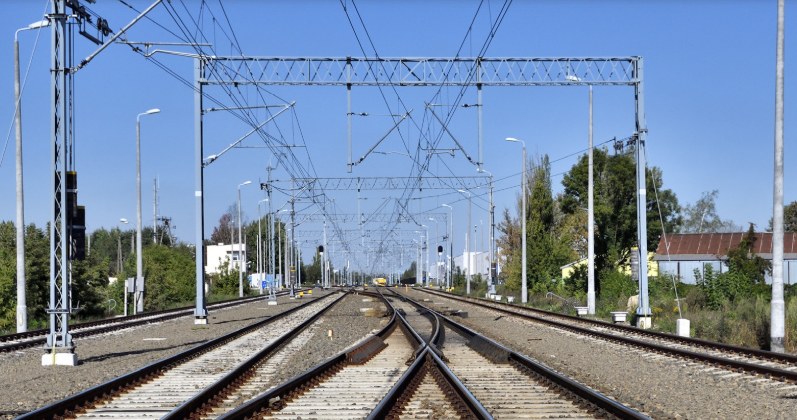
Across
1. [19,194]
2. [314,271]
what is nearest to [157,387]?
[19,194]

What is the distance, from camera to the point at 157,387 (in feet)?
51.1

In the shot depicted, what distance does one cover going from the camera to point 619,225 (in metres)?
70.2

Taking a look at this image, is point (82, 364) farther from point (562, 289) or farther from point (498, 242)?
point (498, 242)

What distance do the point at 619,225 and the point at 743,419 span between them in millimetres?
59055

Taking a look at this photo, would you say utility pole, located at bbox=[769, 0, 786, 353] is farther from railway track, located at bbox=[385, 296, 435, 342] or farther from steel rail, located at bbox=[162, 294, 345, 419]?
steel rail, located at bbox=[162, 294, 345, 419]

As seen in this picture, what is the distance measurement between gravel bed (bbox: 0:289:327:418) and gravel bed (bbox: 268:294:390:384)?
119 inches

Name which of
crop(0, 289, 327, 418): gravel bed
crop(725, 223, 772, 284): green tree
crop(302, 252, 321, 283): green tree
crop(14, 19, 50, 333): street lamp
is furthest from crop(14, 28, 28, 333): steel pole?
crop(302, 252, 321, 283): green tree

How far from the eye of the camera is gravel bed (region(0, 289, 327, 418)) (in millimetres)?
14719

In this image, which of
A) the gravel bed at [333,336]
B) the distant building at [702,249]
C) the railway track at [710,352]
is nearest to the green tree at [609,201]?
the distant building at [702,249]

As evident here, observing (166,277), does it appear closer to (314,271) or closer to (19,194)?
(19,194)

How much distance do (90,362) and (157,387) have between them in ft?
19.7

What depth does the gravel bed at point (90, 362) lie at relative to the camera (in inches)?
579

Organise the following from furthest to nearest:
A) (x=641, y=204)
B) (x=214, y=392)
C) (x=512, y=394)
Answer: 1. (x=641, y=204)
2. (x=512, y=394)
3. (x=214, y=392)

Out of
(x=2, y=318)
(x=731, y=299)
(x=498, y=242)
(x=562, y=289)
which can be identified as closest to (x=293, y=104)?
(x=2, y=318)
